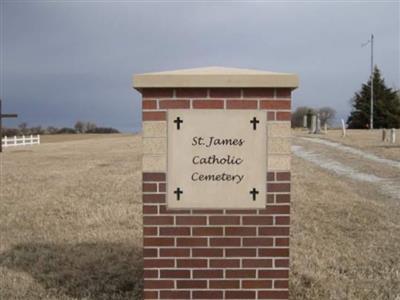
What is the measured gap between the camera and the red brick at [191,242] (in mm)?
3750

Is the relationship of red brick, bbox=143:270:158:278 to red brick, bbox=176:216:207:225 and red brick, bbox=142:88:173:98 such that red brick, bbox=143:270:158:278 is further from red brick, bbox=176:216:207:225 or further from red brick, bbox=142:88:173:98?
red brick, bbox=142:88:173:98

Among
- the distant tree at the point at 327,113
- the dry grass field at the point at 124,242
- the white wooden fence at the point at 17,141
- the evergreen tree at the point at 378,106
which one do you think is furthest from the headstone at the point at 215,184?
the distant tree at the point at 327,113

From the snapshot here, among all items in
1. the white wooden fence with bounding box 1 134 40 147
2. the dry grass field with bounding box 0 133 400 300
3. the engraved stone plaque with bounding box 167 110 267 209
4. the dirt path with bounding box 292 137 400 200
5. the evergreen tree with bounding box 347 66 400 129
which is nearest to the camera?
the engraved stone plaque with bounding box 167 110 267 209

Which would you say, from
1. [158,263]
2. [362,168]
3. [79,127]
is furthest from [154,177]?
[79,127]

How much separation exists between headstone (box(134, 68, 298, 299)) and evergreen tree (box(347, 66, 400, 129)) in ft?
181

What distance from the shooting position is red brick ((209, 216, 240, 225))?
373 cm

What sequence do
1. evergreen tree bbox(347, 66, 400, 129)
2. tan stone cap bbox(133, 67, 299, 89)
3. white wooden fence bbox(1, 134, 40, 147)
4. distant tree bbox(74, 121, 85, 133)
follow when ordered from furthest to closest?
distant tree bbox(74, 121, 85, 133) < evergreen tree bbox(347, 66, 400, 129) < white wooden fence bbox(1, 134, 40, 147) < tan stone cap bbox(133, 67, 299, 89)

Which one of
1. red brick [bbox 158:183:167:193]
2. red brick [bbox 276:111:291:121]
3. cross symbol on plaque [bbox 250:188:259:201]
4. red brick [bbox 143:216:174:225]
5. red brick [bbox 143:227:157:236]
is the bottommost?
red brick [bbox 143:227:157:236]

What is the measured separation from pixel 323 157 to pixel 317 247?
14009mm

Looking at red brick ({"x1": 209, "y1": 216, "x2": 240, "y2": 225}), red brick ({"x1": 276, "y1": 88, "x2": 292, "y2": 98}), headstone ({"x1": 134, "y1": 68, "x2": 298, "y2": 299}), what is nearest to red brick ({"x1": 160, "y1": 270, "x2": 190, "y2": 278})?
headstone ({"x1": 134, "y1": 68, "x2": 298, "y2": 299})

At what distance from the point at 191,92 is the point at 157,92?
25 cm

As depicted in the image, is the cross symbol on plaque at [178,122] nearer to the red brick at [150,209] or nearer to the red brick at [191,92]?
the red brick at [191,92]

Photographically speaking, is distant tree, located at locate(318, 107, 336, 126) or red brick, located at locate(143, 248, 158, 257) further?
distant tree, located at locate(318, 107, 336, 126)

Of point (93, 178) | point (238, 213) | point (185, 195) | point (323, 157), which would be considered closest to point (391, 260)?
point (238, 213)
